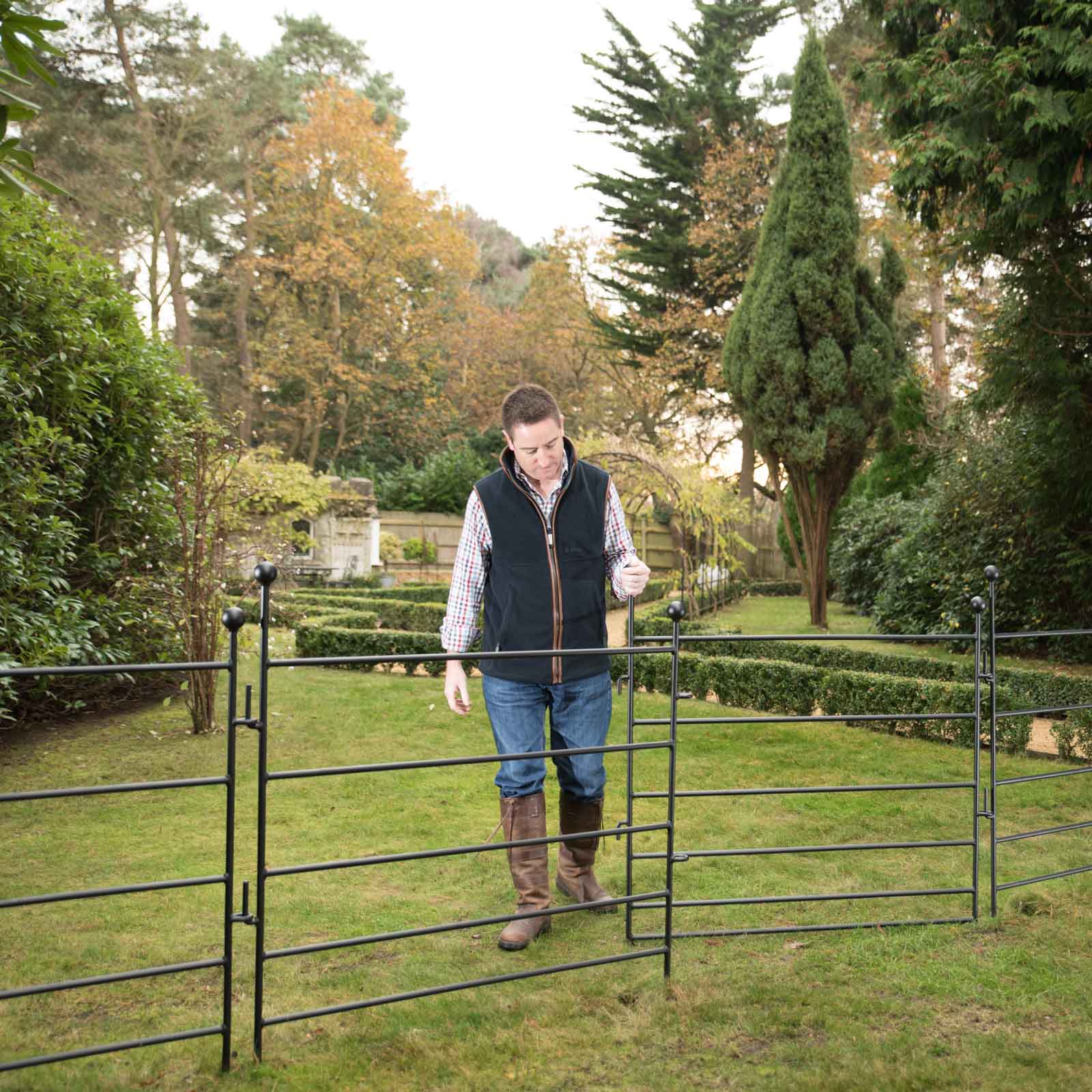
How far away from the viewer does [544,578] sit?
11.4 feet

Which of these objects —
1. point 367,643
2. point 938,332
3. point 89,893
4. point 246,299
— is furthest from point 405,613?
point 246,299

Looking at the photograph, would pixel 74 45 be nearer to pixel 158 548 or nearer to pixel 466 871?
pixel 158 548

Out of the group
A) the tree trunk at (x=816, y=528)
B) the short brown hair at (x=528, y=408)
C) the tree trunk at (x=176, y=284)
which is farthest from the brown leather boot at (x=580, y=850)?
the tree trunk at (x=176, y=284)

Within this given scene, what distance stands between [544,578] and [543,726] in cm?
53

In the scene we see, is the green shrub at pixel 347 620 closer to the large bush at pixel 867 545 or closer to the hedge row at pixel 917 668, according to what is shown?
the hedge row at pixel 917 668

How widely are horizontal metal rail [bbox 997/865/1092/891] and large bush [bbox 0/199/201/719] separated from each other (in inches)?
206

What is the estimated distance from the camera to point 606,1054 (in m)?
2.65

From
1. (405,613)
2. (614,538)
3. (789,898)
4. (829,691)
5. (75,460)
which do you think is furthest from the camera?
(405,613)

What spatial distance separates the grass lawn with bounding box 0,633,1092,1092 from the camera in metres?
2.60

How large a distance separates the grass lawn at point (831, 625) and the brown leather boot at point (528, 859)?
5.76 m

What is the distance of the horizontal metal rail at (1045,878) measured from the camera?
12.3 ft

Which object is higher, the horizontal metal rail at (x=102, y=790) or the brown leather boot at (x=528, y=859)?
the horizontal metal rail at (x=102, y=790)

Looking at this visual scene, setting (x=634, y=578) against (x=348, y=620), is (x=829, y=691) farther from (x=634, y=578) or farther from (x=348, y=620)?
(x=348, y=620)

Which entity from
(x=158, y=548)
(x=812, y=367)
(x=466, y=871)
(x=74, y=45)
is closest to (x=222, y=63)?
(x=74, y=45)
